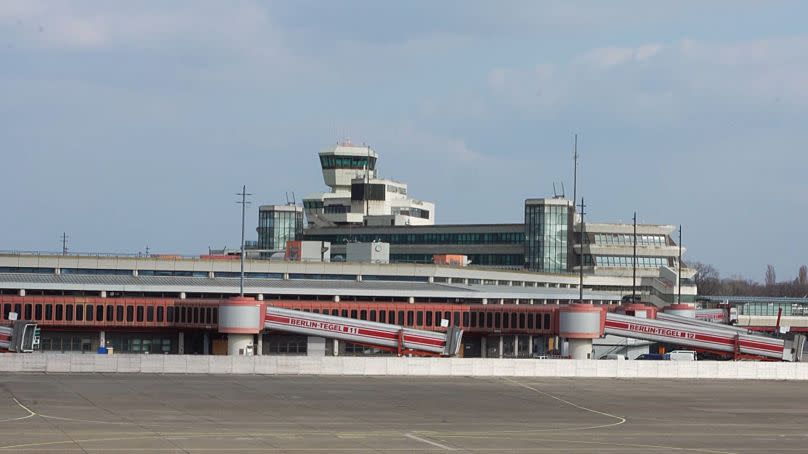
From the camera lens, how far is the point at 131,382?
2746 inches

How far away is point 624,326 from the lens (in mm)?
99250

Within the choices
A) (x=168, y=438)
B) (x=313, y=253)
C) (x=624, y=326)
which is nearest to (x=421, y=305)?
(x=624, y=326)

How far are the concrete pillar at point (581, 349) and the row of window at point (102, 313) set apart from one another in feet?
109

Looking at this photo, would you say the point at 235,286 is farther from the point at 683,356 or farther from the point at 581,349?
the point at 683,356

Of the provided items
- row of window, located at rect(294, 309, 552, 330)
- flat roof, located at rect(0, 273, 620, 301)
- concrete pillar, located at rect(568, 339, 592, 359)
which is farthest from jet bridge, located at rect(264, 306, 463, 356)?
flat roof, located at rect(0, 273, 620, 301)

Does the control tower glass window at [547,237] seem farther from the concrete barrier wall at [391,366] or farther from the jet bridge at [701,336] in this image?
the concrete barrier wall at [391,366]

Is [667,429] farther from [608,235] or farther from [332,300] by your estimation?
[608,235]

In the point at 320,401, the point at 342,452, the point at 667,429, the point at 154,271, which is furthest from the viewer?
the point at 154,271

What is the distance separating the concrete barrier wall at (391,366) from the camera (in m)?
75.1

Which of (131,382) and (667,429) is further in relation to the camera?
(131,382)

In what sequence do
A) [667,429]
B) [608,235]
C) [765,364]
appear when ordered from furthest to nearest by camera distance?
[608,235] < [765,364] < [667,429]

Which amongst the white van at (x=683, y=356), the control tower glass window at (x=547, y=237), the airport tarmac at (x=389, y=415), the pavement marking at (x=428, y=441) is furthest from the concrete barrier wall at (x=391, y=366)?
the control tower glass window at (x=547, y=237)

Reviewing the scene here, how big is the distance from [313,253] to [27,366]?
3654 inches

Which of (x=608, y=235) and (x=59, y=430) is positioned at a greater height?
(x=608, y=235)
